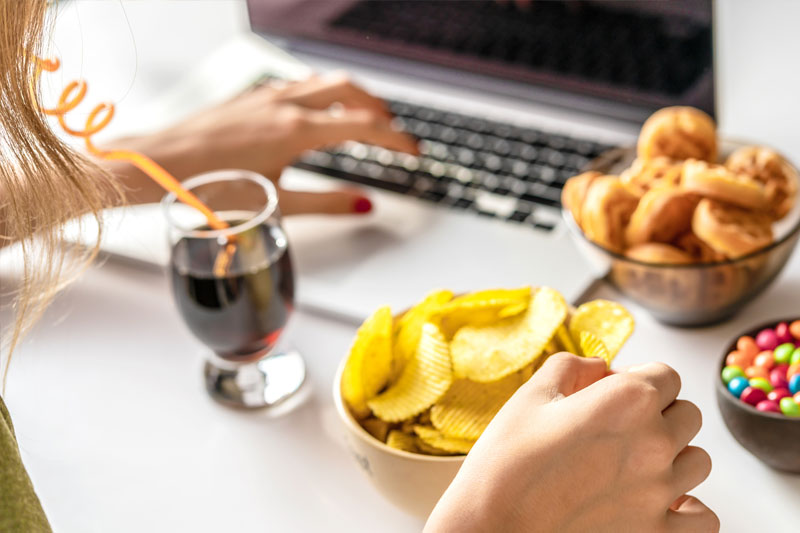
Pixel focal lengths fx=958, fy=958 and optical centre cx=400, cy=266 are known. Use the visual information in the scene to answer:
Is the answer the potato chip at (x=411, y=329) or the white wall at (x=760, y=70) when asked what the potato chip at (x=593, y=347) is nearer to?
the potato chip at (x=411, y=329)

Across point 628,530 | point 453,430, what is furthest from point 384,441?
point 628,530

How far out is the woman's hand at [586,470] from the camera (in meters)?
0.51

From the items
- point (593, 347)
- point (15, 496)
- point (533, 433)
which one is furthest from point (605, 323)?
point (15, 496)

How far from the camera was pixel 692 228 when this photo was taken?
2.44ft

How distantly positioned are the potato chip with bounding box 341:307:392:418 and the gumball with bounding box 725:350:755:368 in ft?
0.77

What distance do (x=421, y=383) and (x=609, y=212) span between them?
231 mm

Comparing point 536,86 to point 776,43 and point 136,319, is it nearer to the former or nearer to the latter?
point 776,43

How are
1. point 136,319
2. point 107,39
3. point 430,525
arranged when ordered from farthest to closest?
point 107,39
point 136,319
point 430,525

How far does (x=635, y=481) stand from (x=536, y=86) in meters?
0.64

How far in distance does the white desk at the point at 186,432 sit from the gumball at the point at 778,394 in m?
0.04

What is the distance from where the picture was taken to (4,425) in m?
0.59

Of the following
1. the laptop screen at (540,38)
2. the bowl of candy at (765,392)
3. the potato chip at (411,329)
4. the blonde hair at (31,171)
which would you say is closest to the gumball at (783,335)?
the bowl of candy at (765,392)

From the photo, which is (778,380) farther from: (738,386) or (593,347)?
(593,347)

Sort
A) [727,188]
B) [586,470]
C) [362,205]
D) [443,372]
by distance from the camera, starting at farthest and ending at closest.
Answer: [362,205] < [727,188] < [443,372] < [586,470]
